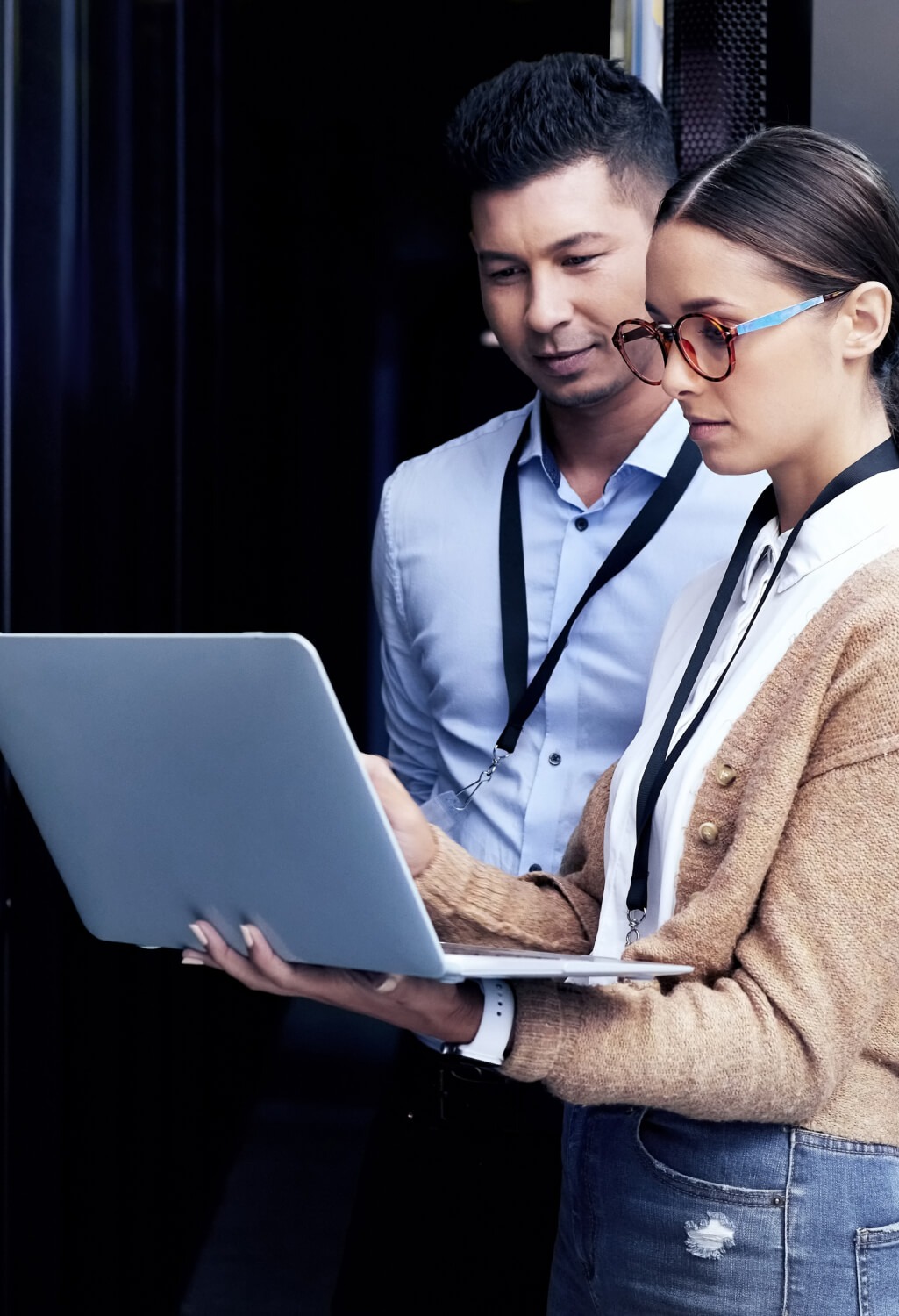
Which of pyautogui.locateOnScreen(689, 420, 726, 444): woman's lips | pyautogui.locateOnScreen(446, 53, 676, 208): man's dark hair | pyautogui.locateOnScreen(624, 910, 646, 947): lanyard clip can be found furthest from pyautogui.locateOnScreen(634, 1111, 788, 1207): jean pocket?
pyautogui.locateOnScreen(446, 53, 676, 208): man's dark hair

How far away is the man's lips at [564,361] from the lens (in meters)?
1.85

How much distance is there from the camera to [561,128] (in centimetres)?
184

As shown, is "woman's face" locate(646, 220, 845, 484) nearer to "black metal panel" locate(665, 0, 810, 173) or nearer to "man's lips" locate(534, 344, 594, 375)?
"man's lips" locate(534, 344, 594, 375)

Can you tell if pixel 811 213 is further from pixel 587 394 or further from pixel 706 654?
pixel 587 394

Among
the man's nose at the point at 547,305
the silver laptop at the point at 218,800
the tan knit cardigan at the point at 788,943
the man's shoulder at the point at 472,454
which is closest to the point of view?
the silver laptop at the point at 218,800

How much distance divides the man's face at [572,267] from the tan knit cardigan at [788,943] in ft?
2.61

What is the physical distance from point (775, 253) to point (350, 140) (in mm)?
2596

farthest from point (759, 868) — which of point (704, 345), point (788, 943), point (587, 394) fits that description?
point (587, 394)

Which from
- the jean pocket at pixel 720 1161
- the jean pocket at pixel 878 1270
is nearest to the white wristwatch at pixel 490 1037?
the jean pocket at pixel 720 1161

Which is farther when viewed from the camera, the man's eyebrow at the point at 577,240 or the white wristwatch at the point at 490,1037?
the man's eyebrow at the point at 577,240

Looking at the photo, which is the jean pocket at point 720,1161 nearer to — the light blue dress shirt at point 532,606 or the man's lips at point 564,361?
the light blue dress shirt at point 532,606

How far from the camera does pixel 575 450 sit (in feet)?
6.43

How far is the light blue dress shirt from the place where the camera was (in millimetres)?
1848

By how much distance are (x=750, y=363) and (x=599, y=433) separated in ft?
2.51
